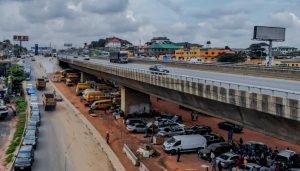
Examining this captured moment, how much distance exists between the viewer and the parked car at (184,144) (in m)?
36.3

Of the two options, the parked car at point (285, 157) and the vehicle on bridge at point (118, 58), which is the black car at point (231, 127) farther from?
the vehicle on bridge at point (118, 58)

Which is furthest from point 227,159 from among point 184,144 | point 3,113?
point 3,113

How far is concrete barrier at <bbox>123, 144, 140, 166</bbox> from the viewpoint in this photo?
3282cm

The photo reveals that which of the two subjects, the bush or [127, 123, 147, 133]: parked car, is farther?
[127, 123, 147, 133]: parked car

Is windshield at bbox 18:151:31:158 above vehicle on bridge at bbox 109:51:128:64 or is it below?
below

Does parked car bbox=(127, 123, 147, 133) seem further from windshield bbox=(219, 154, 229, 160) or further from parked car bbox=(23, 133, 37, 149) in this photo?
windshield bbox=(219, 154, 229, 160)

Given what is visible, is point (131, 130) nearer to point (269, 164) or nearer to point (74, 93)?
point (269, 164)

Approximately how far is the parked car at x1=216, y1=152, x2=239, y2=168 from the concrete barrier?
6530 mm

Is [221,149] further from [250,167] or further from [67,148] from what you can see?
[67,148]

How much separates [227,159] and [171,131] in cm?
1150

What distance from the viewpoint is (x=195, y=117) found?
55.0 metres

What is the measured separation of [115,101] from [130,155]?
29.4m

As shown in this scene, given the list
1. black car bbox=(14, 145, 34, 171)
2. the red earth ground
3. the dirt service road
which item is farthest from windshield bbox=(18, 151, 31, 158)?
the red earth ground

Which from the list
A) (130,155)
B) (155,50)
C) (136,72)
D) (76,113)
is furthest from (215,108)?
(155,50)
